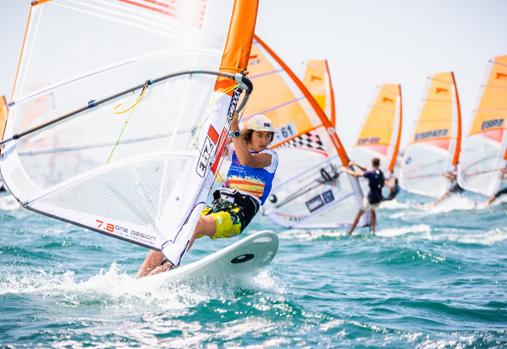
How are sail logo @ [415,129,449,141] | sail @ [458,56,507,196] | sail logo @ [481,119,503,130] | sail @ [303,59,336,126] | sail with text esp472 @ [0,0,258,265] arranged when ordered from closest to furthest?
sail with text esp472 @ [0,0,258,265] → sail @ [303,59,336,126] → sail @ [458,56,507,196] → sail logo @ [481,119,503,130] → sail logo @ [415,129,449,141]

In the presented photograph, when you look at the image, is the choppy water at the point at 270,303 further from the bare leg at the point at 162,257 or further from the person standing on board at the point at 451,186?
the person standing on board at the point at 451,186

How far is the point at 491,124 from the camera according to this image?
65.9 feet

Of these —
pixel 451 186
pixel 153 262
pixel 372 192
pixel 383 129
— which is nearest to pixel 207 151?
pixel 153 262

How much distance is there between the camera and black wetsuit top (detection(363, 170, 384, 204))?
1221cm

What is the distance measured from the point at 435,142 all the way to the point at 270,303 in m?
19.1

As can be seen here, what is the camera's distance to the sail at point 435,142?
2139cm

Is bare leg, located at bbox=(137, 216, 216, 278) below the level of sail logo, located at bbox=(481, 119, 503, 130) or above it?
below

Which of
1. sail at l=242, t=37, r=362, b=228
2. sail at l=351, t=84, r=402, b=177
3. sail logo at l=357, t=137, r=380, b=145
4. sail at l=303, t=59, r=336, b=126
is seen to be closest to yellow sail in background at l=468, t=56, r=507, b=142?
sail at l=351, t=84, r=402, b=177

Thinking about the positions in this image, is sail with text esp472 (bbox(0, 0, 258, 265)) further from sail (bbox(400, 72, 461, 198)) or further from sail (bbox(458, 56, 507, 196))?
sail (bbox(400, 72, 461, 198))

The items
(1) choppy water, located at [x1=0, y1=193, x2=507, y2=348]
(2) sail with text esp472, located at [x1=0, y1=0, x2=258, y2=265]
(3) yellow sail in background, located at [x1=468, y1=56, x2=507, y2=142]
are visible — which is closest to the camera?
(1) choppy water, located at [x1=0, y1=193, x2=507, y2=348]

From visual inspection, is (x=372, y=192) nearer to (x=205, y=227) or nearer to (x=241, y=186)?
(x=241, y=186)

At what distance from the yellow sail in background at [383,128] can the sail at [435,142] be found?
7.87 feet

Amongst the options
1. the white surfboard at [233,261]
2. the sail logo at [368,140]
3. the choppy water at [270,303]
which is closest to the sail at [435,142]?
the sail logo at [368,140]

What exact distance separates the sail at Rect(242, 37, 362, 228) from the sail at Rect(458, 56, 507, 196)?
1037cm
